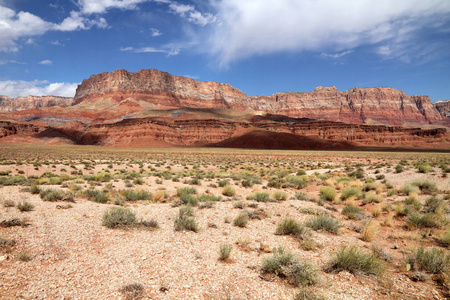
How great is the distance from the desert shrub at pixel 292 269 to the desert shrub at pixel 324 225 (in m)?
2.90

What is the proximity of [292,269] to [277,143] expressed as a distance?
89.0m

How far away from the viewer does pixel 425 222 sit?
24.4 ft

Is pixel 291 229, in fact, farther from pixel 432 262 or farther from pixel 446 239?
pixel 446 239

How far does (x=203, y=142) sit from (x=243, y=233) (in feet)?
307

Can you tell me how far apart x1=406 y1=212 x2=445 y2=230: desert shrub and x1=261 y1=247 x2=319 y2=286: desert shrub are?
17.1 ft

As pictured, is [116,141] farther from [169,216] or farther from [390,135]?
[390,135]

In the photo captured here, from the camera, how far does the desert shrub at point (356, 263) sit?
4.43 meters

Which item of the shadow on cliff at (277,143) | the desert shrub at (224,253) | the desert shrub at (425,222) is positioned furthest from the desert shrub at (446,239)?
the shadow on cliff at (277,143)

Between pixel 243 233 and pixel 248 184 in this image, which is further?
pixel 248 184

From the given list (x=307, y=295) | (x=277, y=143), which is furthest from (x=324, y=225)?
(x=277, y=143)

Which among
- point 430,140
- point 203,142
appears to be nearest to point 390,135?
point 430,140

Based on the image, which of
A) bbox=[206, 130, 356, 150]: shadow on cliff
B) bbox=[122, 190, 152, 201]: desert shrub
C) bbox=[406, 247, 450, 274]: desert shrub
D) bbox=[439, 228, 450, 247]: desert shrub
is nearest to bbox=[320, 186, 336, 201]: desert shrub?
bbox=[439, 228, 450, 247]: desert shrub

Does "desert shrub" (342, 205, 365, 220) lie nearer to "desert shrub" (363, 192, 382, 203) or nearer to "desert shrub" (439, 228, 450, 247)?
"desert shrub" (363, 192, 382, 203)

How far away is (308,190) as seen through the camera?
14836mm
